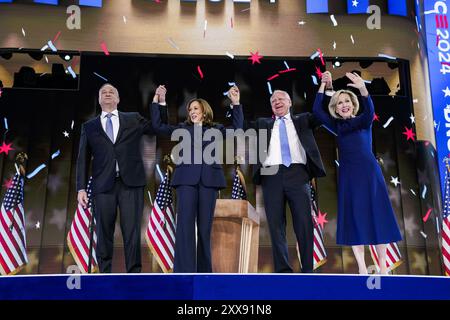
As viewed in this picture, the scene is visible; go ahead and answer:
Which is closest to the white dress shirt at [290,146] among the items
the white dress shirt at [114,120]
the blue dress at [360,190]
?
the blue dress at [360,190]

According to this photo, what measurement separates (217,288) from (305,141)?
1.26m

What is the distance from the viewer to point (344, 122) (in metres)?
3.65

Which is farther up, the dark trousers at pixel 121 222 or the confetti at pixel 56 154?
the confetti at pixel 56 154

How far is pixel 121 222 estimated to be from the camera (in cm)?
358

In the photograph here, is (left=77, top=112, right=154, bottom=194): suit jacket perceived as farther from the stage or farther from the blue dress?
the blue dress

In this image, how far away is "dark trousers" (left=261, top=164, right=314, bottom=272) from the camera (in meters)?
3.45

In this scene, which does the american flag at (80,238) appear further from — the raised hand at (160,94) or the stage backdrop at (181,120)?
the raised hand at (160,94)

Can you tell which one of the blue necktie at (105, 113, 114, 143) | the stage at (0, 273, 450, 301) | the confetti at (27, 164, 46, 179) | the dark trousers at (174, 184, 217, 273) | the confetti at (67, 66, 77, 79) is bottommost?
the stage at (0, 273, 450, 301)

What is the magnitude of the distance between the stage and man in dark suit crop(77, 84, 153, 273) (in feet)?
1.88

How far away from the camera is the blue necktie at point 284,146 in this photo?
142 inches

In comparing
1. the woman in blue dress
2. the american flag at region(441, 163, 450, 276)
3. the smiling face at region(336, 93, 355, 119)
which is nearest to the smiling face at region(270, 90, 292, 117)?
the woman in blue dress

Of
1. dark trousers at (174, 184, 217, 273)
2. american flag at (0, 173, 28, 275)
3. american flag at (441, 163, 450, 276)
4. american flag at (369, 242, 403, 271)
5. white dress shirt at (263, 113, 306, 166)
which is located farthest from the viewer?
american flag at (369, 242, 403, 271)

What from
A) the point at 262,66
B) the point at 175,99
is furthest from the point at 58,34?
the point at 262,66

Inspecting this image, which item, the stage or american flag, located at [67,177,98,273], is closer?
the stage
